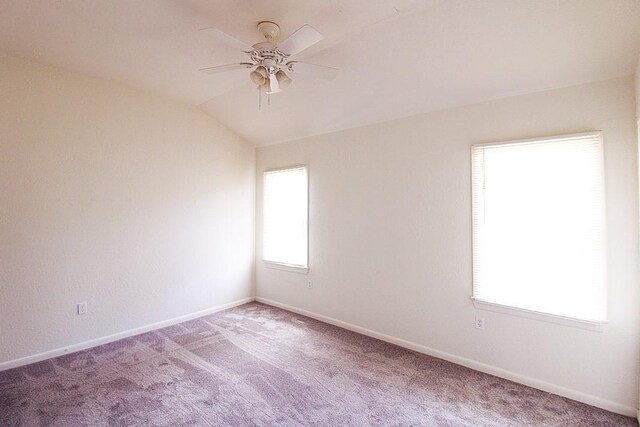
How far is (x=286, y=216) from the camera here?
4445mm

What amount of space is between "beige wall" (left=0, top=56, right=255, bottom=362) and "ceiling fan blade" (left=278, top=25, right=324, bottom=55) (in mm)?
2446

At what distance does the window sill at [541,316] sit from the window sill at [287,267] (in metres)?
2.13

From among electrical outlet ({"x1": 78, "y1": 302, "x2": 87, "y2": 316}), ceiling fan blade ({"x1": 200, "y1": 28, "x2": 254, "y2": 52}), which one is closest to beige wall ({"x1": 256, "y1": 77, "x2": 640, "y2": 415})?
ceiling fan blade ({"x1": 200, "y1": 28, "x2": 254, "y2": 52})

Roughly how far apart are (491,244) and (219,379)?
2.63m

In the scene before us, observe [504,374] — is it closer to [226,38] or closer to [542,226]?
[542,226]

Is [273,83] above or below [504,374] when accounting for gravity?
above

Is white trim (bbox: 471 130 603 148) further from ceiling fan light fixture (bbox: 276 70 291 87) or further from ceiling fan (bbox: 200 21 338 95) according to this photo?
ceiling fan light fixture (bbox: 276 70 291 87)

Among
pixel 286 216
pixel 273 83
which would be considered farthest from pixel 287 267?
pixel 273 83

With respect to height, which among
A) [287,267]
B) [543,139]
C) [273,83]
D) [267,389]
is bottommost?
[267,389]

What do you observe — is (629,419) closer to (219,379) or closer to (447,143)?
(447,143)

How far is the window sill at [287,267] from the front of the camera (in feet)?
13.8

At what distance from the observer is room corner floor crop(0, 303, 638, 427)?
215 cm

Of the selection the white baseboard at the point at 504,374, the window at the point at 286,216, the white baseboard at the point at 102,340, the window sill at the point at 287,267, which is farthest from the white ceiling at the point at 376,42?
the white baseboard at the point at 102,340

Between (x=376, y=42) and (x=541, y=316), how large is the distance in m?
2.56
